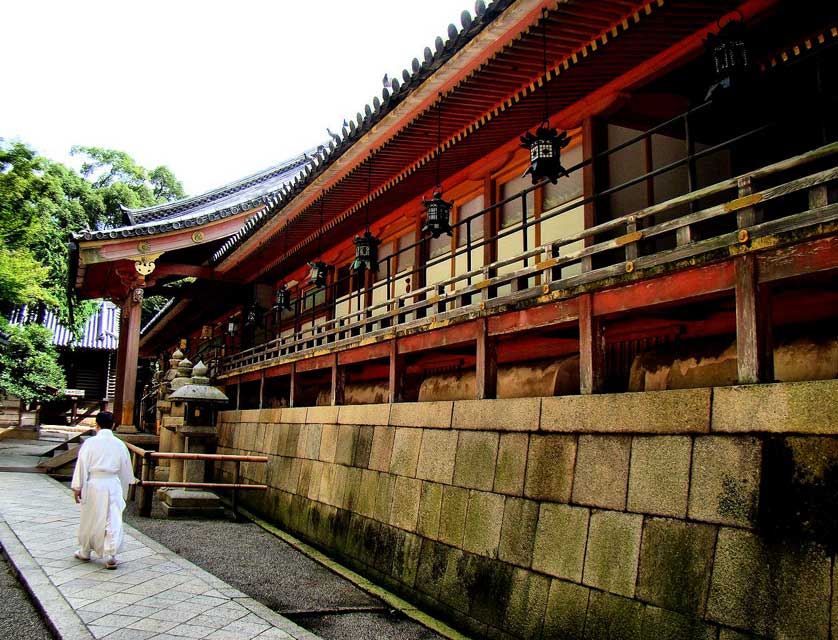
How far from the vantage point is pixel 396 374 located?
382 inches

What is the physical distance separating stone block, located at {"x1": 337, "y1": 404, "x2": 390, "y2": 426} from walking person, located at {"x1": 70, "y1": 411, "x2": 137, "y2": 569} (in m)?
3.21

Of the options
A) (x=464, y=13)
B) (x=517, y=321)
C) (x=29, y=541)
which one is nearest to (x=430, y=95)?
(x=464, y=13)

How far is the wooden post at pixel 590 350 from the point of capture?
613 centimetres

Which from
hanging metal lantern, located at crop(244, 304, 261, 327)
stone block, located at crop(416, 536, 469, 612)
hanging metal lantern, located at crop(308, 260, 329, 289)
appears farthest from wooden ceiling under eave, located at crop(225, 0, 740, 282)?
hanging metal lantern, located at crop(244, 304, 261, 327)

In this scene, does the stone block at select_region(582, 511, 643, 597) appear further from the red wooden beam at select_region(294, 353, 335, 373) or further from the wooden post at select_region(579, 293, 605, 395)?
the red wooden beam at select_region(294, 353, 335, 373)

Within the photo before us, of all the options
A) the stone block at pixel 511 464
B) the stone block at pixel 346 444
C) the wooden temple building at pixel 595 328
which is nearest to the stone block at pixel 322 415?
the wooden temple building at pixel 595 328

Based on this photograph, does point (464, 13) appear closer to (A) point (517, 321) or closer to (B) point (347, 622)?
(A) point (517, 321)

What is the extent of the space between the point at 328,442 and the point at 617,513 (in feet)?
21.1

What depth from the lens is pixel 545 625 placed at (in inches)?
227

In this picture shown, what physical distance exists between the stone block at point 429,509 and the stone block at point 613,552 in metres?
2.48

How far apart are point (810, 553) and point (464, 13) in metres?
5.74

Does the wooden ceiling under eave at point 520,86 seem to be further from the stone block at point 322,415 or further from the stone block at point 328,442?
the stone block at point 328,442

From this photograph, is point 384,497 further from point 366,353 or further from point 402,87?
point 402,87

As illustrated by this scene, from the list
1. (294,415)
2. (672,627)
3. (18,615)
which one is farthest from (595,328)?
(294,415)
